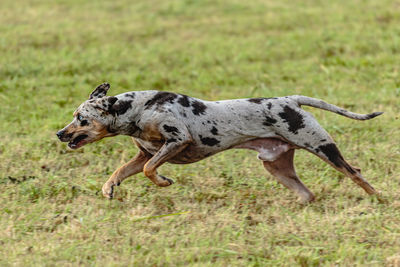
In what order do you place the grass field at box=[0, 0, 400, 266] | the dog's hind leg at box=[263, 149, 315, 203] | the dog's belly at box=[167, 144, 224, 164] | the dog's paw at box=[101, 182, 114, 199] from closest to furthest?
the grass field at box=[0, 0, 400, 266], the dog's belly at box=[167, 144, 224, 164], the dog's paw at box=[101, 182, 114, 199], the dog's hind leg at box=[263, 149, 315, 203]

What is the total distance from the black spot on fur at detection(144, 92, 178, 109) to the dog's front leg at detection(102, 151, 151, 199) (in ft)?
1.88

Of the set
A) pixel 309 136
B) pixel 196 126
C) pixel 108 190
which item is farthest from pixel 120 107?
pixel 309 136

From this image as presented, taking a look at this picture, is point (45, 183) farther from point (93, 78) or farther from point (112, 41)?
point (112, 41)

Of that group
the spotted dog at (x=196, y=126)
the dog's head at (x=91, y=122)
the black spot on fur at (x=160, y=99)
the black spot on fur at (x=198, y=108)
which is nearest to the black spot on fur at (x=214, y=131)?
the spotted dog at (x=196, y=126)

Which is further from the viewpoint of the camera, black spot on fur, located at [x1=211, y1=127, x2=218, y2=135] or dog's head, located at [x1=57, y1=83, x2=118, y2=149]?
black spot on fur, located at [x1=211, y1=127, x2=218, y2=135]

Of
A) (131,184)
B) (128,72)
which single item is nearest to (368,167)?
(131,184)

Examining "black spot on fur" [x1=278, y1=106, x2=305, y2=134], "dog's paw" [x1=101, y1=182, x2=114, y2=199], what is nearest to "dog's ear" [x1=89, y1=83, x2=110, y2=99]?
"dog's paw" [x1=101, y1=182, x2=114, y2=199]

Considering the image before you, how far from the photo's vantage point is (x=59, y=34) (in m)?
12.3

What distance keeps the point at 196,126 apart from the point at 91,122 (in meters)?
0.89

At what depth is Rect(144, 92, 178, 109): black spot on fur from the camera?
5.43 metres

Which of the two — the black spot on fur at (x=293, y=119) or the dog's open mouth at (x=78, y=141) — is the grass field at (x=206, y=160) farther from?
the black spot on fur at (x=293, y=119)

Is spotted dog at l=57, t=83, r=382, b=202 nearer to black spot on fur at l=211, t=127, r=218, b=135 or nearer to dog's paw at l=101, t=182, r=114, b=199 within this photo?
black spot on fur at l=211, t=127, r=218, b=135

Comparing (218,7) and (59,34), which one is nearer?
(59,34)

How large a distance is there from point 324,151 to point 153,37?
759 cm
